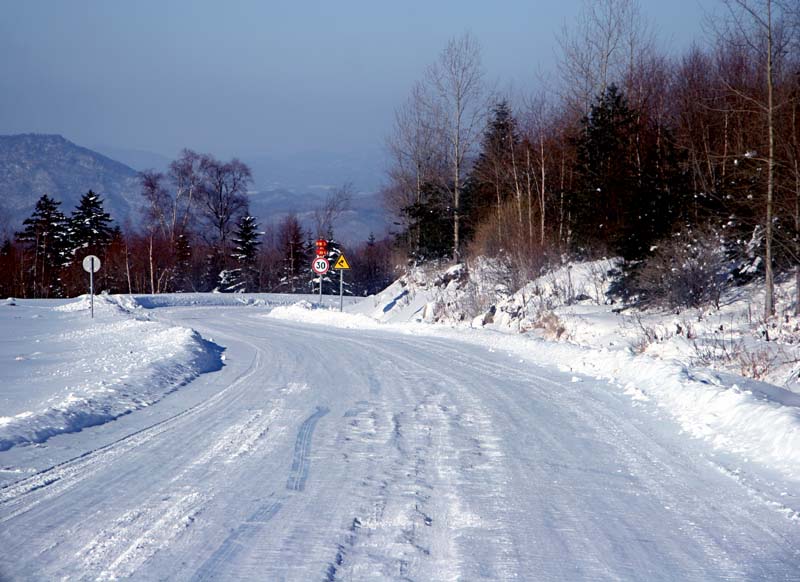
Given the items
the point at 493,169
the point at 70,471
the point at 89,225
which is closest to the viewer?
the point at 70,471

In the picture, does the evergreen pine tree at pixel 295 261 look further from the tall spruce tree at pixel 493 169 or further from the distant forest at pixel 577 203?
the tall spruce tree at pixel 493 169

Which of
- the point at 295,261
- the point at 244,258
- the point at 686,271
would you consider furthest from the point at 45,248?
the point at 686,271

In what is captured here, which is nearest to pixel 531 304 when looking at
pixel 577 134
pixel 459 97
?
pixel 577 134

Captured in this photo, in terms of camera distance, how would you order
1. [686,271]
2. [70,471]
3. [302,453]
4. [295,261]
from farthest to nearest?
[295,261]
[686,271]
[302,453]
[70,471]

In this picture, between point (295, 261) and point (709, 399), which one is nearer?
point (709, 399)

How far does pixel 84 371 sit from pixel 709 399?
11407 millimetres

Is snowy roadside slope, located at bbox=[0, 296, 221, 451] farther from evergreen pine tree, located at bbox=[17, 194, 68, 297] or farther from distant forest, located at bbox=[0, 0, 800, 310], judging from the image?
evergreen pine tree, located at bbox=[17, 194, 68, 297]

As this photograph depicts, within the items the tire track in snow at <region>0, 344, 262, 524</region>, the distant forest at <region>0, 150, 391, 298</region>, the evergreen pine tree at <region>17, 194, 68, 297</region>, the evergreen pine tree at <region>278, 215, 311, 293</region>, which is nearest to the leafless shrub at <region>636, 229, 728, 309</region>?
the tire track in snow at <region>0, 344, 262, 524</region>

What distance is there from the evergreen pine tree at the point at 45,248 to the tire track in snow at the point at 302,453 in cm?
6478

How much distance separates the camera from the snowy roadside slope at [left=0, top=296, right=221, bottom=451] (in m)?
7.88

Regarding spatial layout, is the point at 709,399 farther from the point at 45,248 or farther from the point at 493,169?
the point at 45,248

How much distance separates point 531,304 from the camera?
22766 millimetres

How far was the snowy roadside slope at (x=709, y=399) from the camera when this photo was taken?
21.5 feet

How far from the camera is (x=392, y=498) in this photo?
5152 millimetres
